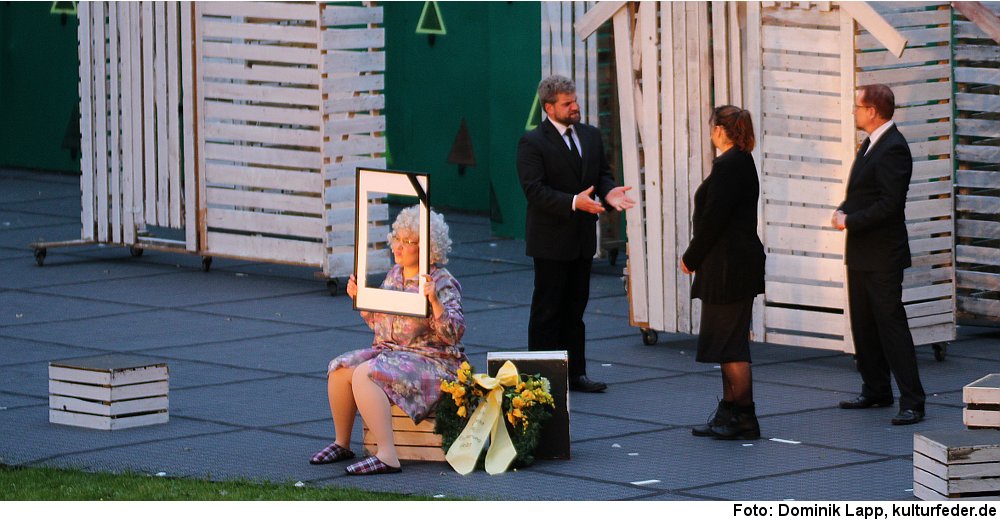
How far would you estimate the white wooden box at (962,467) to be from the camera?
299 inches

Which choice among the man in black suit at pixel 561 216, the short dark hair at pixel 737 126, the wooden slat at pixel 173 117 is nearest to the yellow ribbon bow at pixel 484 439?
the short dark hair at pixel 737 126

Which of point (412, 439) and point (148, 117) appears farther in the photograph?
point (148, 117)

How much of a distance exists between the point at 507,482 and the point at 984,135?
5469mm

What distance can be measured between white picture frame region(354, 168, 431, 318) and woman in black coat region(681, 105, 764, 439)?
1.58m

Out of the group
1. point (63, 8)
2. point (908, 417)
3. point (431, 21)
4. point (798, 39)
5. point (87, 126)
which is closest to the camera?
point (908, 417)

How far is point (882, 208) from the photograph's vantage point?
32.3ft

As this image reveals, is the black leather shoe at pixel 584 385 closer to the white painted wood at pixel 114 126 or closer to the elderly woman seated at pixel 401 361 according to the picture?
the elderly woman seated at pixel 401 361

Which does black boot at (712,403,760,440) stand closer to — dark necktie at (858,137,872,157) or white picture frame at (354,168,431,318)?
dark necktie at (858,137,872,157)

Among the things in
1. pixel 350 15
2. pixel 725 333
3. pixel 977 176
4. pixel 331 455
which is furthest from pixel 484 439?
pixel 350 15

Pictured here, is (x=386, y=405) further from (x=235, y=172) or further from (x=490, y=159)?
(x=490, y=159)

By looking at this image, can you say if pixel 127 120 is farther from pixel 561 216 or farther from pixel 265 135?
pixel 561 216

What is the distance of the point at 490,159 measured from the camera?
18.5 metres

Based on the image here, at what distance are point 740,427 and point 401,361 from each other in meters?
1.87

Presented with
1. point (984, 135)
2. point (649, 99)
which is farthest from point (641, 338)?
point (984, 135)
